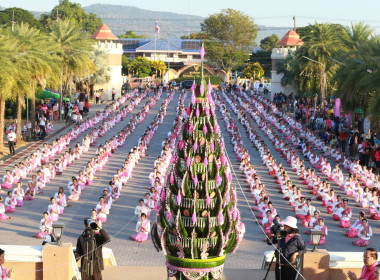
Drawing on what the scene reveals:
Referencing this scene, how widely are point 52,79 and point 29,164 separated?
1329cm

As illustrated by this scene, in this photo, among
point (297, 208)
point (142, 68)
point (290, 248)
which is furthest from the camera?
point (142, 68)

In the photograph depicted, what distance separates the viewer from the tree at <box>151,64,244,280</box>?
10.2 meters

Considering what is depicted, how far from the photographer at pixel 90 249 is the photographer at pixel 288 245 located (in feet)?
9.17

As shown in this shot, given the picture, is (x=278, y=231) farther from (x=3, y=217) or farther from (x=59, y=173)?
(x=59, y=173)

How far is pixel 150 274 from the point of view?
41.2 ft

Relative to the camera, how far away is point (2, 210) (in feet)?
63.0

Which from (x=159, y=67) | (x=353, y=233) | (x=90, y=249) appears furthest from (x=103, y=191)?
(x=159, y=67)

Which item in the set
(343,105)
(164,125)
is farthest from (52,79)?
(343,105)

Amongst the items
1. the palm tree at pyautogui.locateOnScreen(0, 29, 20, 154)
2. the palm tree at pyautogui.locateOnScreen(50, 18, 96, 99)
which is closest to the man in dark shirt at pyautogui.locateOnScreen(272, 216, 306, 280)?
the palm tree at pyautogui.locateOnScreen(0, 29, 20, 154)

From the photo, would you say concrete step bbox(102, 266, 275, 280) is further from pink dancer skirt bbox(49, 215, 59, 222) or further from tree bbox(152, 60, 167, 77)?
tree bbox(152, 60, 167, 77)

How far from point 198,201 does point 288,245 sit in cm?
185

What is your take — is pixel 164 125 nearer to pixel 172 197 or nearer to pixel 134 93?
pixel 134 93

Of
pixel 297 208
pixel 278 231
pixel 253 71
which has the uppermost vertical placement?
pixel 278 231

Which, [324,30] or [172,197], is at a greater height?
[324,30]
